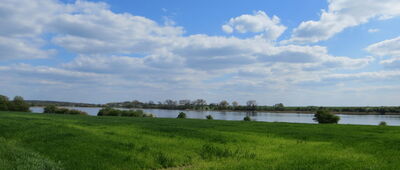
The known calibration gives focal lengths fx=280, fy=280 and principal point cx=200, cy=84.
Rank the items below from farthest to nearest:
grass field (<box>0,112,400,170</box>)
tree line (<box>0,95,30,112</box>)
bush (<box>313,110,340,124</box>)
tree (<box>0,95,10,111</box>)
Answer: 1. tree line (<box>0,95,30,112</box>)
2. tree (<box>0,95,10,111</box>)
3. bush (<box>313,110,340,124</box>)
4. grass field (<box>0,112,400,170</box>)

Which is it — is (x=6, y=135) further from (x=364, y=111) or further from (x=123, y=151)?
(x=364, y=111)

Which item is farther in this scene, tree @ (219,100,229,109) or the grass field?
tree @ (219,100,229,109)

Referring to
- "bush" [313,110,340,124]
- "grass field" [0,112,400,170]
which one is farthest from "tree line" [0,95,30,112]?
"bush" [313,110,340,124]

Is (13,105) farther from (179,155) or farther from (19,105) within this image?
(179,155)

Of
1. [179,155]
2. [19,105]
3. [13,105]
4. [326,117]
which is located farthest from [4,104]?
[179,155]

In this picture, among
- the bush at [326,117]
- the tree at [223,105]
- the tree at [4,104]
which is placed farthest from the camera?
the tree at [223,105]

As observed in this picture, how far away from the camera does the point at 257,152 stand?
13633mm

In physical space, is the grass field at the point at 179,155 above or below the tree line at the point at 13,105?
below

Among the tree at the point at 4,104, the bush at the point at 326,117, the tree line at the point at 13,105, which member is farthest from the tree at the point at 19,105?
the bush at the point at 326,117

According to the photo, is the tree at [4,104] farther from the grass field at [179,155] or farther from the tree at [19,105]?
the grass field at [179,155]

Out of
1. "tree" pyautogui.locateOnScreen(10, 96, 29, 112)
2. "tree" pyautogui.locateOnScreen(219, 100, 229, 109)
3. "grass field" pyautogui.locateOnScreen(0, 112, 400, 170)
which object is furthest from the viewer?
"tree" pyautogui.locateOnScreen(219, 100, 229, 109)

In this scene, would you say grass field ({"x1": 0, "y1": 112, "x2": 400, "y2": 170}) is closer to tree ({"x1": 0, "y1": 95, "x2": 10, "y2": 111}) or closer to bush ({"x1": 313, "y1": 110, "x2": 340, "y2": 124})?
bush ({"x1": 313, "y1": 110, "x2": 340, "y2": 124})

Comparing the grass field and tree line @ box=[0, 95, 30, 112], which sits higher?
tree line @ box=[0, 95, 30, 112]

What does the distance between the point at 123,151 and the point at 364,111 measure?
157265mm
